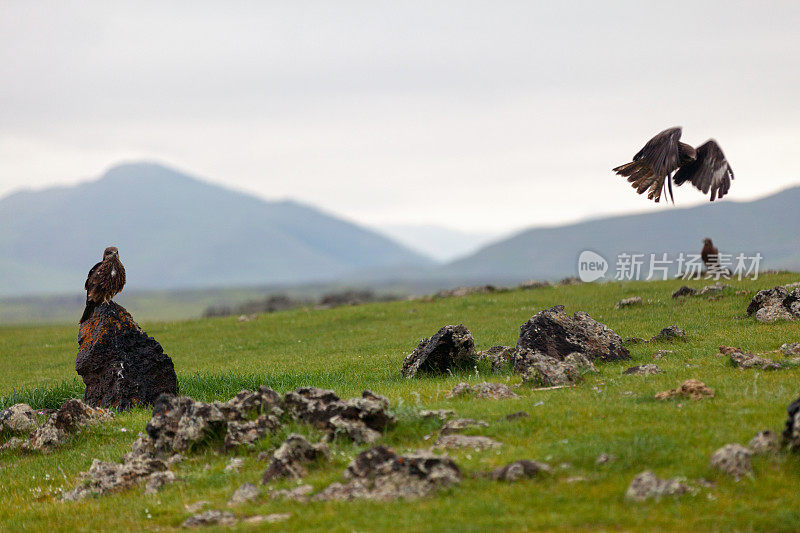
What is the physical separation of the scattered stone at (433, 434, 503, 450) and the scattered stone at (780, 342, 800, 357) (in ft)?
30.0

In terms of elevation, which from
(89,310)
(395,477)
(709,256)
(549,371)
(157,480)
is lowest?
(157,480)

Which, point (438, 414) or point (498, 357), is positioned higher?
point (498, 357)

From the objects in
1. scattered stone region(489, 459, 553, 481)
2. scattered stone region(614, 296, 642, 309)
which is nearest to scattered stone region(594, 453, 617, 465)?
scattered stone region(489, 459, 553, 481)

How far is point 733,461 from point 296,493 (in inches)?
245

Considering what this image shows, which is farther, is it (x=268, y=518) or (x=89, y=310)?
(x=89, y=310)

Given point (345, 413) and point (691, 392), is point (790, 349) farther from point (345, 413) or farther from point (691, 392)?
point (345, 413)

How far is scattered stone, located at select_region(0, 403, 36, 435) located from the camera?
16.9 meters

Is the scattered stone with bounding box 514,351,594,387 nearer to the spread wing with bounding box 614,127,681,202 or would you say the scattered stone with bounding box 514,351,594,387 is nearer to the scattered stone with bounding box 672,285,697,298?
the spread wing with bounding box 614,127,681,202

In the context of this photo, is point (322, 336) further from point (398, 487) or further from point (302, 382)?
point (398, 487)

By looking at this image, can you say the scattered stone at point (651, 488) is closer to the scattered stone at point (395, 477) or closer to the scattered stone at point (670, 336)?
the scattered stone at point (395, 477)

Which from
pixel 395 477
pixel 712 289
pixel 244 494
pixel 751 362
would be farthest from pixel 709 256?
pixel 244 494

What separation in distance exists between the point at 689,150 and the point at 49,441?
66.0 ft

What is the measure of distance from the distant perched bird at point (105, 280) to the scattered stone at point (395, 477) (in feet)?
37.8

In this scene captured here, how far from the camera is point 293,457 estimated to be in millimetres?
11672
